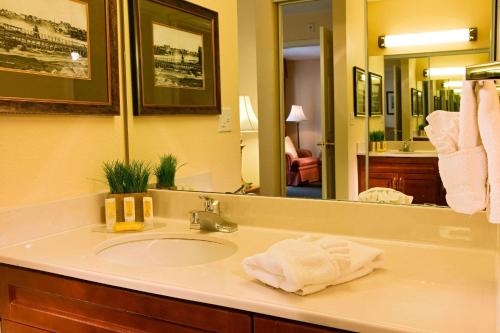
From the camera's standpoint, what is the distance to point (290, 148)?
1.67 meters

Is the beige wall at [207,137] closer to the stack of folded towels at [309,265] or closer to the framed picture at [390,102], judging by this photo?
the framed picture at [390,102]

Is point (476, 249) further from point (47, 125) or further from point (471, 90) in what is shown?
point (47, 125)

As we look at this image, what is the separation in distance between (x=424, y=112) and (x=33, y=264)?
120cm

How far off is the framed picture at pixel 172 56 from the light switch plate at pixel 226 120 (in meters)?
0.03

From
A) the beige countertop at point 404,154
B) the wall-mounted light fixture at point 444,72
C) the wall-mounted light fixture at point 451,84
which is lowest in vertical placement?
the beige countertop at point 404,154

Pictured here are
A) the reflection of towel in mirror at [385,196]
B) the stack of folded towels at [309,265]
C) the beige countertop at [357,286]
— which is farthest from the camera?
the reflection of towel in mirror at [385,196]

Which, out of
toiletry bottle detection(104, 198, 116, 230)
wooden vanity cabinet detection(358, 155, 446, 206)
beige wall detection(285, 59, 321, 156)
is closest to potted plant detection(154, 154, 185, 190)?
toiletry bottle detection(104, 198, 116, 230)

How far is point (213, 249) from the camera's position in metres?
1.59

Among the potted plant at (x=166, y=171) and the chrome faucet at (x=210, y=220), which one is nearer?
the chrome faucet at (x=210, y=220)

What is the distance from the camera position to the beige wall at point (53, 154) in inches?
60.1

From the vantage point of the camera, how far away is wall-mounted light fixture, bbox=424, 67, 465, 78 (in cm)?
139

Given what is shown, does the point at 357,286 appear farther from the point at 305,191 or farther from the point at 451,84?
the point at 451,84

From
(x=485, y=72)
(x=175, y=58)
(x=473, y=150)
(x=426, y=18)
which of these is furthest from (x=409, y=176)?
(x=175, y=58)

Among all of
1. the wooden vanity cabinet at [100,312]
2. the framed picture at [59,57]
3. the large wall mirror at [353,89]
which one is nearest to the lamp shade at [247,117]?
the large wall mirror at [353,89]
